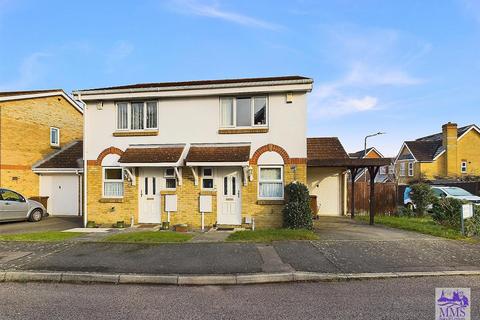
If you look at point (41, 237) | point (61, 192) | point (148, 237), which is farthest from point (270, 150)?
point (61, 192)

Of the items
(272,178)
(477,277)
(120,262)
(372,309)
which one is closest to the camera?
(372,309)

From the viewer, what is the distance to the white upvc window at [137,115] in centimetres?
1274

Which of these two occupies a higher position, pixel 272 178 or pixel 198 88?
pixel 198 88

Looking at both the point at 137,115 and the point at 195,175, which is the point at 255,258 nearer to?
the point at 195,175

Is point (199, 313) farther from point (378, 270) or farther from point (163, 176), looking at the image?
point (163, 176)

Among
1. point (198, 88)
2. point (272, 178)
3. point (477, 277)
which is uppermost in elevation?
point (198, 88)

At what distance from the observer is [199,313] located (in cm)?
462

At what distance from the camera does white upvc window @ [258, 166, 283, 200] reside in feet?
38.8

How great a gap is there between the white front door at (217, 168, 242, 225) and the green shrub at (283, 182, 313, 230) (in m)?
2.03

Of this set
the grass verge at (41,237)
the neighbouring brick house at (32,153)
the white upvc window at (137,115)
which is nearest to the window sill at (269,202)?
the white upvc window at (137,115)

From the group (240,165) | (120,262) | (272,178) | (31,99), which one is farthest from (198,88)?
(31,99)

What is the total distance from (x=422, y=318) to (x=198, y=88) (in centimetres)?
1006

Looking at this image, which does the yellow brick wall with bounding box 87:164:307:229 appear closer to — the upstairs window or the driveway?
the driveway

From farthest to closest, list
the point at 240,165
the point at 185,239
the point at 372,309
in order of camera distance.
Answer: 1. the point at 240,165
2. the point at 185,239
3. the point at 372,309
